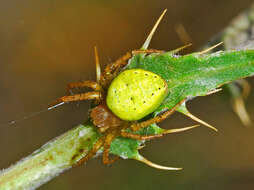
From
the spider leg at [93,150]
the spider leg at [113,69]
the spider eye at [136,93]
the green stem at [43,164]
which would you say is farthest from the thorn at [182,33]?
the green stem at [43,164]

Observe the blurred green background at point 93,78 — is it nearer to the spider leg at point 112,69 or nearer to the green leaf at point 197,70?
the spider leg at point 112,69

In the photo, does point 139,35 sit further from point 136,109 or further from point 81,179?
point 136,109

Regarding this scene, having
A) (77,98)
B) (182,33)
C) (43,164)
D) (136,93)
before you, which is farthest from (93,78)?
(43,164)

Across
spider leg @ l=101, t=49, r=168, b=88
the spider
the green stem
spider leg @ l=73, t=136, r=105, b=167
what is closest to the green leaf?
the spider

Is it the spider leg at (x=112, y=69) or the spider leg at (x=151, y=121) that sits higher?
the spider leg at (x=112, y=69)

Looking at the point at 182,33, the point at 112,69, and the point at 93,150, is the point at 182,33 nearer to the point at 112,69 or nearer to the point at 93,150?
the point at 112,69

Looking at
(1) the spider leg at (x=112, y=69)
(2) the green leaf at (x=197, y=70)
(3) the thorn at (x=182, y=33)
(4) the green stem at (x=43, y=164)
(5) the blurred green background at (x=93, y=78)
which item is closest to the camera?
(2) the green leaf at (x=197, y=70)

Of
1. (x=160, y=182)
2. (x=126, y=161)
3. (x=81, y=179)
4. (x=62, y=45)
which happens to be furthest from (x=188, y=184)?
(x=62, y=45)
